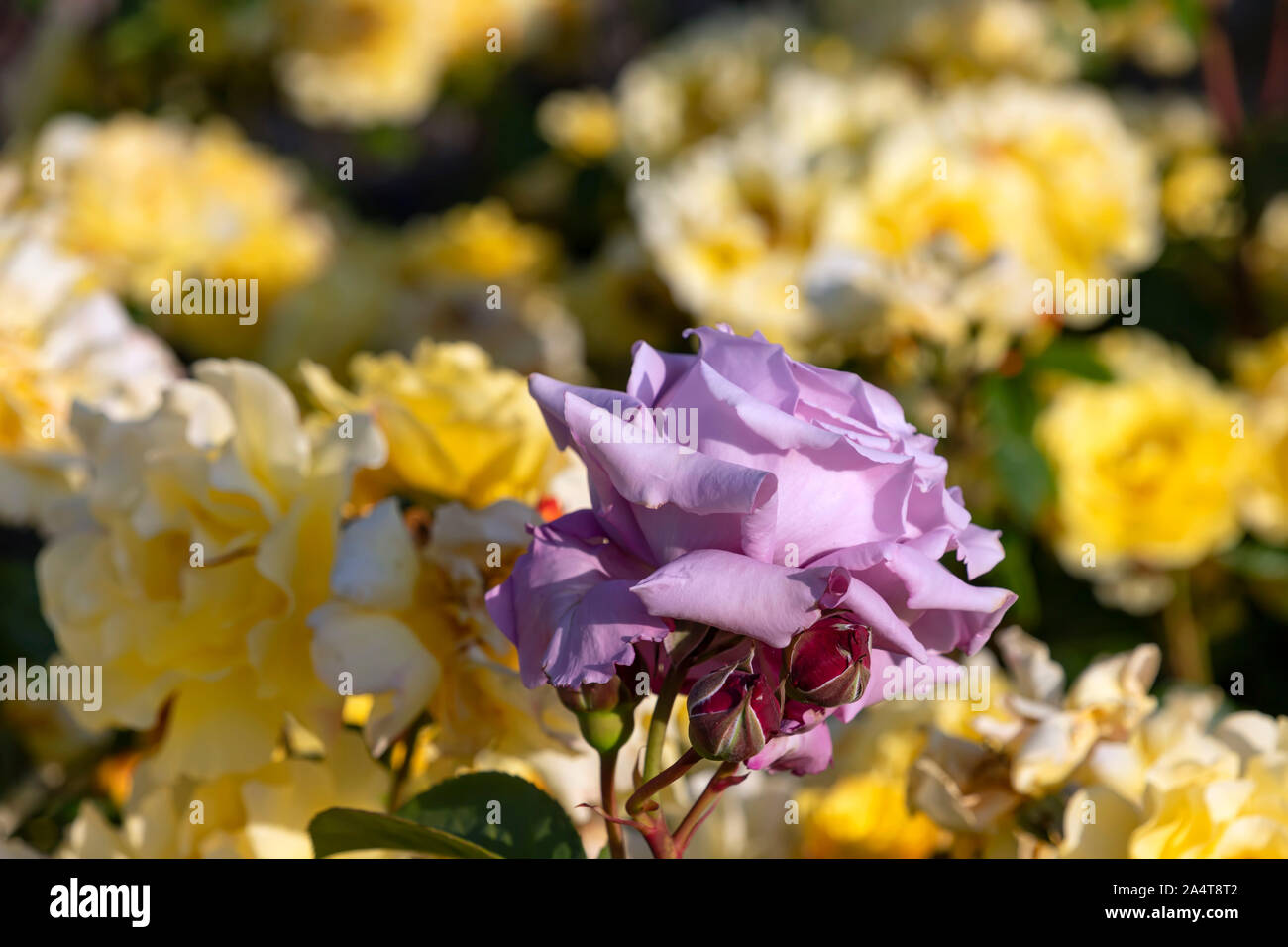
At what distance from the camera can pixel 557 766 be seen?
55cm

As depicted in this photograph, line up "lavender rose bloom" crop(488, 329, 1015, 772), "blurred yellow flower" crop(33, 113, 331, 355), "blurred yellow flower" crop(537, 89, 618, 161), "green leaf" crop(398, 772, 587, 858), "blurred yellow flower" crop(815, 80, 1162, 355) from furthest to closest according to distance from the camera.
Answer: "blurred yellow flower" crop(537, 89, 618, 161), "blurred yellow flower" crop(33, 113, 331, 355), "blurred yellow flower" crop(815, 80, 1162, 355), "green leaf" crop(398, 772, 587, 858), "lavender rose bloom" crop(488, 329, 1015, 772)

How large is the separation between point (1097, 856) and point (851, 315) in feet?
1.54

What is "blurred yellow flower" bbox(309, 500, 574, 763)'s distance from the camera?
1.49 feet

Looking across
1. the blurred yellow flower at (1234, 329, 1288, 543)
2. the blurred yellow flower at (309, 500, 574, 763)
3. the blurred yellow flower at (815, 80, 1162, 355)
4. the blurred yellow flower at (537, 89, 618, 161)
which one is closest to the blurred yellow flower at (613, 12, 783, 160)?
the blurred yellow flower at (537, 89, 618, 161)

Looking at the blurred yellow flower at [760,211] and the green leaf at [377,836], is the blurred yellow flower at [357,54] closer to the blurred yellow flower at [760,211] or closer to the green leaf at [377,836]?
the blurred yellow flower at [760,211]

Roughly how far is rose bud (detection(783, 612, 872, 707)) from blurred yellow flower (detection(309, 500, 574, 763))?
0.40ft

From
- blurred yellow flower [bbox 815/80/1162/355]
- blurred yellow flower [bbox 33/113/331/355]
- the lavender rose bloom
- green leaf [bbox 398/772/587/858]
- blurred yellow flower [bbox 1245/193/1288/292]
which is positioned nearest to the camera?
the lavender rose bloom

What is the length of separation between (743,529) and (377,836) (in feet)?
0.61

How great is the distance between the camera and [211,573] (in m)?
0.51

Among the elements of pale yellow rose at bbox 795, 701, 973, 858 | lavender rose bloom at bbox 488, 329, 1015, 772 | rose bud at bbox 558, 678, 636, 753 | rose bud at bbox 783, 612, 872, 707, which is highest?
lavender rose bloom at bbox 488, 329, 1015, 772

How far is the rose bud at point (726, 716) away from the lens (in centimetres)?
35

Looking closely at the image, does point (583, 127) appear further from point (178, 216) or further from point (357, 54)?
point (178, 216)

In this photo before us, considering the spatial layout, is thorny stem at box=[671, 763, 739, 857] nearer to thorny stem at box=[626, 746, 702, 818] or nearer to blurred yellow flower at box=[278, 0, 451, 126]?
thorny stem at box=[626, 746, 702, 818]

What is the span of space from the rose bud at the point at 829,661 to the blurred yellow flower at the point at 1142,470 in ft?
2.20
